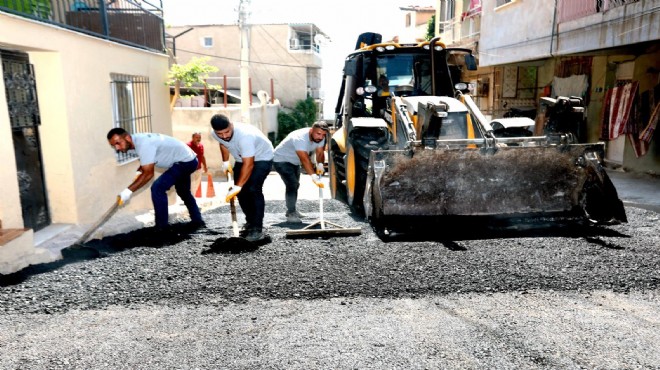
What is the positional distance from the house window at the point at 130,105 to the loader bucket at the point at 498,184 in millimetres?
4485

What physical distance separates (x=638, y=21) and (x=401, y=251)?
6.36 meters

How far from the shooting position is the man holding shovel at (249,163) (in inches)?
197

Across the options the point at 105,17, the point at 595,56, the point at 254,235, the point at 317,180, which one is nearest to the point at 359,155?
the point at 317,180

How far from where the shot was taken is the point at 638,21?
25.7 feet

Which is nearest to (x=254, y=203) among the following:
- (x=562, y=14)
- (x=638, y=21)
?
(x=638, y=21)

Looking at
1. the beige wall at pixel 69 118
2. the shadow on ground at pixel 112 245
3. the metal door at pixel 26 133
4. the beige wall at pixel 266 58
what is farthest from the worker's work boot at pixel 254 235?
the beige wall at pixel 266 58

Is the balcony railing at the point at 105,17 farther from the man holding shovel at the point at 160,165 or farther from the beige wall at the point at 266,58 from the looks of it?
the beige wall at the point at 266,58

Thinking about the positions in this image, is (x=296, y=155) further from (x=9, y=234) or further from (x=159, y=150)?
(x=9, y=234)

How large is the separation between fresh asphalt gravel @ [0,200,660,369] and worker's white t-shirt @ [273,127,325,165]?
5.26 ft

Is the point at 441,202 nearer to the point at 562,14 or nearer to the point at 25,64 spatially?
the point at 25,64

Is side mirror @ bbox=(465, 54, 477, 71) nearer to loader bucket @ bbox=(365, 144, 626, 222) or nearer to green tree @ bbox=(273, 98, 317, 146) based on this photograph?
loader bucket @ bbox=(365, 144, 626, 222)

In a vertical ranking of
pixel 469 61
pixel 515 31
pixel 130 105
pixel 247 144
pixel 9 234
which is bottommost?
pixel 9 234

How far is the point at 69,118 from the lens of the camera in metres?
5.73

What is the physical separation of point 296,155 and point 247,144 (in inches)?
54.1
